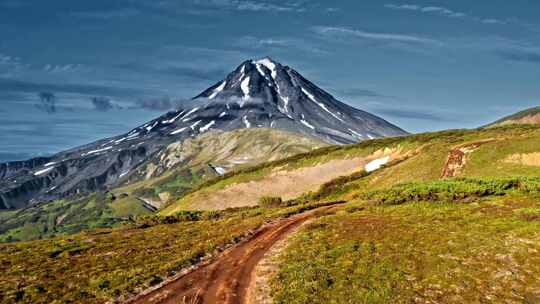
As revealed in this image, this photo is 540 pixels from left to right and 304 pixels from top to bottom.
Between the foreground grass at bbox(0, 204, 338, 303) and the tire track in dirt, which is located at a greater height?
the tire track in dirt

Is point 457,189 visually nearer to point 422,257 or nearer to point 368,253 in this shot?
point 422,257

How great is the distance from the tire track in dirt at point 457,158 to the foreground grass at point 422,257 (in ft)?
93.2

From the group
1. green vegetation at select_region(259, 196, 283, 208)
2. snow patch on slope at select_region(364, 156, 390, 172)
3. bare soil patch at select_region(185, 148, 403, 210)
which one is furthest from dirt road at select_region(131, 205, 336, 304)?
snow patch on slope at select_region(364, 156, 390, 172)

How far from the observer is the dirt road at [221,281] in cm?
2584

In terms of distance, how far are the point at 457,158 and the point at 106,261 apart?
61.4 metres

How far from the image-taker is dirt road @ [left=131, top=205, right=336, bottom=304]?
2584cm

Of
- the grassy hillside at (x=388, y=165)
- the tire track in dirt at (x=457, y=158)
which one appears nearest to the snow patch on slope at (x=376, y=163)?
the grassy hillside at (x=388, y=165)

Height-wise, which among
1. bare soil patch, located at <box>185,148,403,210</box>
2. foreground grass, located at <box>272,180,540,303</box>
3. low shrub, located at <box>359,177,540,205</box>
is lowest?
foreground grass, located at <box>272,180,540,303</box>

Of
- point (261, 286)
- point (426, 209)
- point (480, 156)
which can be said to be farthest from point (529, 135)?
point (261, 286)

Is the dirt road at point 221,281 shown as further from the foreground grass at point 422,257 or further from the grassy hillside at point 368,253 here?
the foreground grass at point 422,257

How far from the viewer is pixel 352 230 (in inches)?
1588

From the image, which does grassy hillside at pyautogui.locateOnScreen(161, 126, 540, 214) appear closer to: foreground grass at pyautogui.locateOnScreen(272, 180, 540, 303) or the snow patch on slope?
the snow patch on slope

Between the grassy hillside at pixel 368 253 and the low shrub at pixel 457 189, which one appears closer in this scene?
the grassy hillside at pixel 368 253

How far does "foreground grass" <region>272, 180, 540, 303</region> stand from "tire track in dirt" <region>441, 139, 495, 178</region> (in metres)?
28.4
